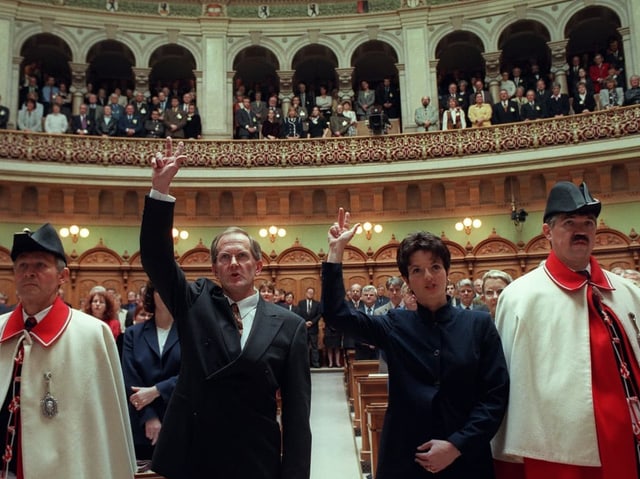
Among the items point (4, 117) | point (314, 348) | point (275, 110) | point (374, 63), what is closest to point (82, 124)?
point (4, 117)

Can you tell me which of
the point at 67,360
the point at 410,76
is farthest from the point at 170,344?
the point at 410,76

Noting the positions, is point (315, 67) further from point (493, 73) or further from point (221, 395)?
point (221, 395)

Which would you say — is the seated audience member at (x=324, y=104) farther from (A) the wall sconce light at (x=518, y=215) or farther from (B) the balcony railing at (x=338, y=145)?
(A) the wall sconce light at (x=518, y=215)

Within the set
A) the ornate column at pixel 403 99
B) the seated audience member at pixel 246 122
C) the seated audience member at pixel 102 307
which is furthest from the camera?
the ornate column at pixel 403 99

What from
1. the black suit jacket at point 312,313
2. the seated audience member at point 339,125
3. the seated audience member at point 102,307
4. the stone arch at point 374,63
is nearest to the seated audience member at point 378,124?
the seated audience member at point 339,125

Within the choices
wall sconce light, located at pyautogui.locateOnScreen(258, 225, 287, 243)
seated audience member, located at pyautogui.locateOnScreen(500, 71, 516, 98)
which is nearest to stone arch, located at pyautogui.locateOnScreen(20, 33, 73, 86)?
wall sconce light, located at pyautogui.locateOnScreen(258, 225, 287, 243)

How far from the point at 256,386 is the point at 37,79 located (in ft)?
53.6

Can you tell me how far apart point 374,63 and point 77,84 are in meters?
8.16

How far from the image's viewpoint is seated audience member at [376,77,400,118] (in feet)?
50.8

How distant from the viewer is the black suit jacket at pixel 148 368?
320 cm

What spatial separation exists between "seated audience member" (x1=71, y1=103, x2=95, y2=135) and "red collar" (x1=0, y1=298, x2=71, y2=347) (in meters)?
12.3

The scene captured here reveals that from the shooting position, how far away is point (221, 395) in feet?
6.81

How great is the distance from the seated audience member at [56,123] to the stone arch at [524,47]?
10989 millimetres

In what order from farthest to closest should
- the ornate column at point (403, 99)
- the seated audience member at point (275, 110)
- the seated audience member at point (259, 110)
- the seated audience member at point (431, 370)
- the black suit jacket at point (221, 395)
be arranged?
the ornate column at point (403, 99) → the seated audience member at point (259, 110) → the seated audience member at point (275, 110) → the seated audience member at point (431, 370) → the black suit jacket at point (221, 395)
